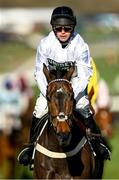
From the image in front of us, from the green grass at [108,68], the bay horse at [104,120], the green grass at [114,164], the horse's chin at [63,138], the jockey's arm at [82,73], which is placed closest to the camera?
the horse's chin at [63,138]

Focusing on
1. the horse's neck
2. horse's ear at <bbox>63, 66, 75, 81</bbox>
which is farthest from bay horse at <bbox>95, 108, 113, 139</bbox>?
horse's ear at <bbox>63, 66, 75, 81</bbox>

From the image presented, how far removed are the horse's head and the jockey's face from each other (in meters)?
0.58

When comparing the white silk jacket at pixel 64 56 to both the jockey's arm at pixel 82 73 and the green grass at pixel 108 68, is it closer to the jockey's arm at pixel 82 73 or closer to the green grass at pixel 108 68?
the jockey's arm at pixel 82 73

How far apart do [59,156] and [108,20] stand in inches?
829

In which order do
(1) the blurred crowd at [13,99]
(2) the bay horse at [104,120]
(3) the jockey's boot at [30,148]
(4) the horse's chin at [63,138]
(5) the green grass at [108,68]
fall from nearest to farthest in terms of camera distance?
(4) the horse's chin at [63,138], (3) the jockey's boot at [30,148], (2) the bay horse at [104,120], (1) the blurred crowd at [13,99], (5) the green grass at [108,68]

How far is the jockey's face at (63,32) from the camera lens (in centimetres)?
838

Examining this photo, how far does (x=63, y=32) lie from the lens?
8.38 m

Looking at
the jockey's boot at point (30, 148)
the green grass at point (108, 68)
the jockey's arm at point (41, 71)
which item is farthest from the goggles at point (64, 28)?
the green grass at point (108, 68)

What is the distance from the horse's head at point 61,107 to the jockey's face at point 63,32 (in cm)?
58

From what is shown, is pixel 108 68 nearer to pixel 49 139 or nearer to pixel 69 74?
pixel 49 139

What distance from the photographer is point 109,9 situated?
129 feet

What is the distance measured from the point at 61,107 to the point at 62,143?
32 cm

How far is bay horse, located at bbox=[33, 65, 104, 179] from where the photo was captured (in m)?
7.75

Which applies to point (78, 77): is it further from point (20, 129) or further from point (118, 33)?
point (118, 33)
